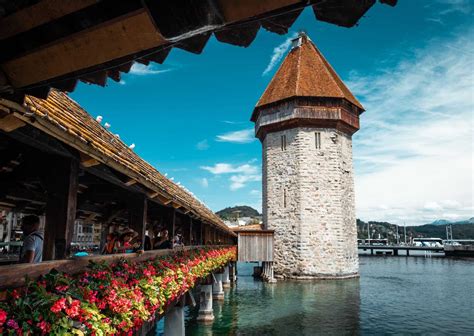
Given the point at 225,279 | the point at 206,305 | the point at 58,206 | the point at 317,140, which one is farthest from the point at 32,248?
the point at 317,140

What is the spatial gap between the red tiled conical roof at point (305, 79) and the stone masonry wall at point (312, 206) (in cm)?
276

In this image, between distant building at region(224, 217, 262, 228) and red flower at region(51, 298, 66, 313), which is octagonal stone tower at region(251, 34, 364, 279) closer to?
distant building at region(224, 217, 262, 228)

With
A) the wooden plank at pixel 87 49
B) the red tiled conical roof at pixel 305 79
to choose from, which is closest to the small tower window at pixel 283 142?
the red tiled conical roof at pixel 305 79

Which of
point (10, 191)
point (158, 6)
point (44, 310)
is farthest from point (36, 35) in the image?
point (10, 191)

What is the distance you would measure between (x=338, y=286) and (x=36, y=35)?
24.3m

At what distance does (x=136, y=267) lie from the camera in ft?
17.6

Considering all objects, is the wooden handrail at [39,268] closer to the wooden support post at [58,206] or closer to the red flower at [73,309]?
the wooden support post at [58,206]

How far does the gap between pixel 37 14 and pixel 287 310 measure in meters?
17.1

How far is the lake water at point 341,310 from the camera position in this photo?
556 inches

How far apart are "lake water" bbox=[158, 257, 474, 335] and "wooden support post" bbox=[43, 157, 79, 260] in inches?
419

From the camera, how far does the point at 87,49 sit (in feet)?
7.45

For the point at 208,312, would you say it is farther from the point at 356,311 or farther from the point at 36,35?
the point at 36,35

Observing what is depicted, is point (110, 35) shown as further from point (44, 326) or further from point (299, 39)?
point (299, 39)

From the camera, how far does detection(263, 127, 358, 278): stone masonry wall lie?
2583 centimetres
